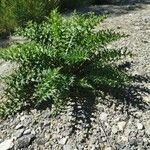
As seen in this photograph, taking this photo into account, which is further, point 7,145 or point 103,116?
point 103,116

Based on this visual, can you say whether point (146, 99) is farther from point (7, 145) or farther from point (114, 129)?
point (7, 145)

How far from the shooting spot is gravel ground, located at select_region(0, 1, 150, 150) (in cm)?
361

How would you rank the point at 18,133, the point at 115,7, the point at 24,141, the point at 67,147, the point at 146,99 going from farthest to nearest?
the point at 115,7
the point at 146,99
the point at 18,133
the point at 24,141
the point at 67,147

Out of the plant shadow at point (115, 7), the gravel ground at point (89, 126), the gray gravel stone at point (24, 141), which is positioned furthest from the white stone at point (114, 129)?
the plant shadow at point (115, 7)

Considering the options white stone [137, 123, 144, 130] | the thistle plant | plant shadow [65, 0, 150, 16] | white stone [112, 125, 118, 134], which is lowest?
plant shadow [65, 0, 150, 16]

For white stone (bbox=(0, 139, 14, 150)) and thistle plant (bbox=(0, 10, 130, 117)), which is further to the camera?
thistle plant (bbox=(0, 10, 130, 117))

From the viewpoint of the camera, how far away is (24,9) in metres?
6.83

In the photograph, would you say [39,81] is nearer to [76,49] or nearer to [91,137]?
[76,49]

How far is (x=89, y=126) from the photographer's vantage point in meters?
3.75

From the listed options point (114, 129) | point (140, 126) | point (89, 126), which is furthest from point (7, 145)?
point (140, 126)

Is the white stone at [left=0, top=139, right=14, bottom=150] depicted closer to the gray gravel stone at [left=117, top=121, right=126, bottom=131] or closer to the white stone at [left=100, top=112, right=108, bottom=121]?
the white stone at [left=100, top=112, right=108, bottom=121]

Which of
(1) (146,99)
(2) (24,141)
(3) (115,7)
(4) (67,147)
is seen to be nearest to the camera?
(4) (67,147)

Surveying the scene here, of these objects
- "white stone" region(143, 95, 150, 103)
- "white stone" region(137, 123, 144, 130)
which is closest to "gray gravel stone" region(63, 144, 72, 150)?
"white stone" region(137, 123, 144, 130)

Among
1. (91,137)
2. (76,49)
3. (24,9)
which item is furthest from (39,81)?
(24,9)
